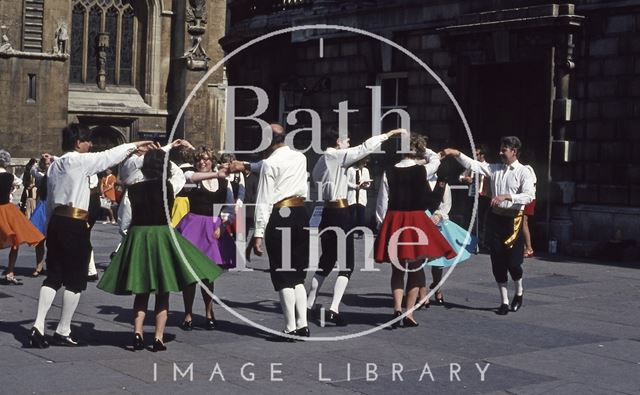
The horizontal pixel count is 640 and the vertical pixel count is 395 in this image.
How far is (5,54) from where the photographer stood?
4244cm

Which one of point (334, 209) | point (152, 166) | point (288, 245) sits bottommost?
point (288, 245)

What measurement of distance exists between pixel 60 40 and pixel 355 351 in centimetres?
3609

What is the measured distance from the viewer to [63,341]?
32.0 feet

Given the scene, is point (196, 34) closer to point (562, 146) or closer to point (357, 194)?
point (357, 194)

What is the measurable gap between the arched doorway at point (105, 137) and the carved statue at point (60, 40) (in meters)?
3.51

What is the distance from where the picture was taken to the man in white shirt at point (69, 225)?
9.80 meters

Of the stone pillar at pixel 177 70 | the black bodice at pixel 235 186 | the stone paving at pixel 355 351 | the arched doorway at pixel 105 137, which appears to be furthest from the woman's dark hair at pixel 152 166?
the stone pillar at pixel 177 70

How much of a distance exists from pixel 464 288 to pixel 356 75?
10.8m

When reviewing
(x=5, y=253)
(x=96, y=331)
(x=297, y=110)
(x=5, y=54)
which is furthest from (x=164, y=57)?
(x=96, y=331)

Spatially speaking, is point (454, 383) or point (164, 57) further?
point (164, 57)

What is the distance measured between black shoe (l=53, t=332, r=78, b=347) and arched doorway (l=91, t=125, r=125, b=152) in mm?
36198

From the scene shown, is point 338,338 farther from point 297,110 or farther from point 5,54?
point 5,54

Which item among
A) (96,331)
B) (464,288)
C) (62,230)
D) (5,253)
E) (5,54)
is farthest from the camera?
(5,54)

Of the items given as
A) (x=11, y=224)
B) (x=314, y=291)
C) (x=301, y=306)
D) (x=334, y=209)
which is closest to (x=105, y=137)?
(x=11, y=224)
